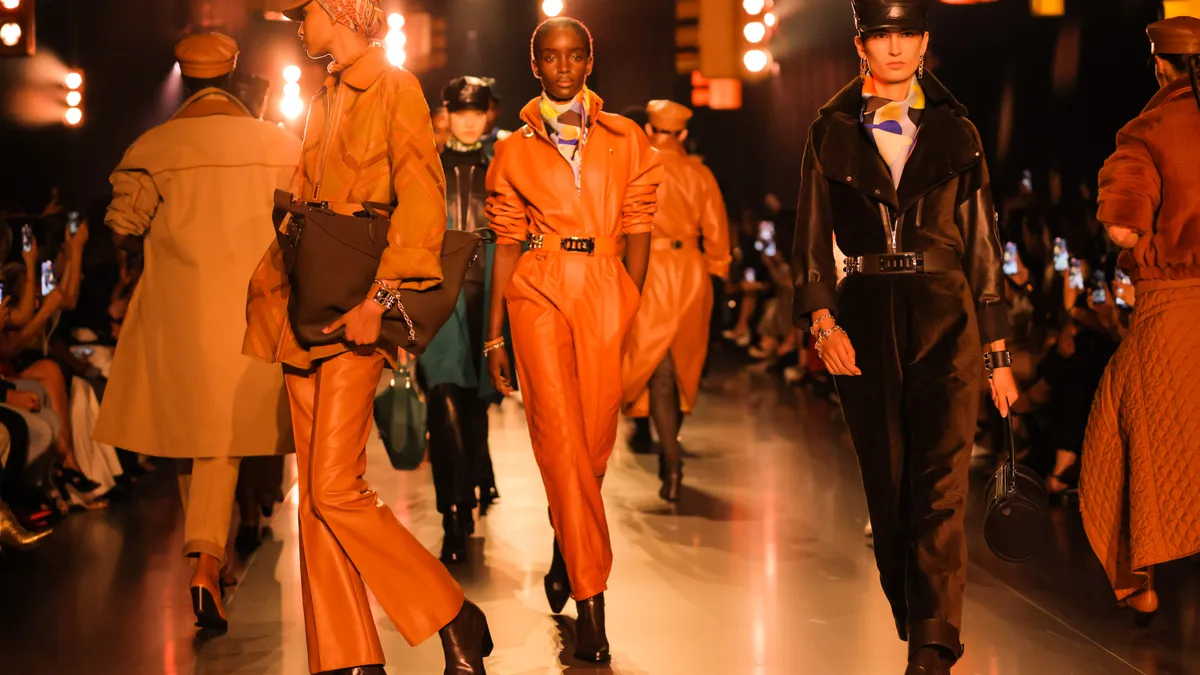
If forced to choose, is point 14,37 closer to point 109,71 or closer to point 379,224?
point 109,71

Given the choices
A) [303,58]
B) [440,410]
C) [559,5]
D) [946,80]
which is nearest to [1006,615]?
[440,410]

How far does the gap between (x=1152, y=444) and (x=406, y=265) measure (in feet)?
8.13

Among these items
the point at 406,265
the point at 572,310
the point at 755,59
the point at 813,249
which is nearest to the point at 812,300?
the point at 813,249

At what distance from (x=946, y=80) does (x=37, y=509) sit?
8960 mm

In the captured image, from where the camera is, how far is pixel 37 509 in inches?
285

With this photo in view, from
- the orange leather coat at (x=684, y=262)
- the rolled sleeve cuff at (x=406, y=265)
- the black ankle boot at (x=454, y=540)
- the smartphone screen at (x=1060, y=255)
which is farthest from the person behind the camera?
the smartphone screen at (x=1060, y=255)

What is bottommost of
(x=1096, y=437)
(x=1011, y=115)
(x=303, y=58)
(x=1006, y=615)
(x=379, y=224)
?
(x=1006, y=615)

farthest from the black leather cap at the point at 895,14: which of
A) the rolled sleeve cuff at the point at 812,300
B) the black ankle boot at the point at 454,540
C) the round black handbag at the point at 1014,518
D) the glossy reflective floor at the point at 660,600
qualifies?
the black ankle boot at the point at 454,540

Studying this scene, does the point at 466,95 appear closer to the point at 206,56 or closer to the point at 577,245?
the point at 206,56

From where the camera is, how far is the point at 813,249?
4.38 m

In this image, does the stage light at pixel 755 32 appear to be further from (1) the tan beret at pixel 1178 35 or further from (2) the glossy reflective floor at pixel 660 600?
(1) the tan beret at pixel 1178 35

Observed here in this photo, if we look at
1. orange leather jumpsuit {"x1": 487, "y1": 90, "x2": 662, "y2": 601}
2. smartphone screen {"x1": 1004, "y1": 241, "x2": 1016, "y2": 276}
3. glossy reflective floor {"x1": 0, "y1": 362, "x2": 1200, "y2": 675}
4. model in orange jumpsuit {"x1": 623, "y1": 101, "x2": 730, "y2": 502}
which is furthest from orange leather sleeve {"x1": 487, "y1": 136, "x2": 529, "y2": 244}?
smartphone screen {"x1": 1004, "y1": 241, "x2": 1016, "y2": 276}

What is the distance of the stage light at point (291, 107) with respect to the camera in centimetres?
1770

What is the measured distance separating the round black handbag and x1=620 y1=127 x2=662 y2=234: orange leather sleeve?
149 centimetres
